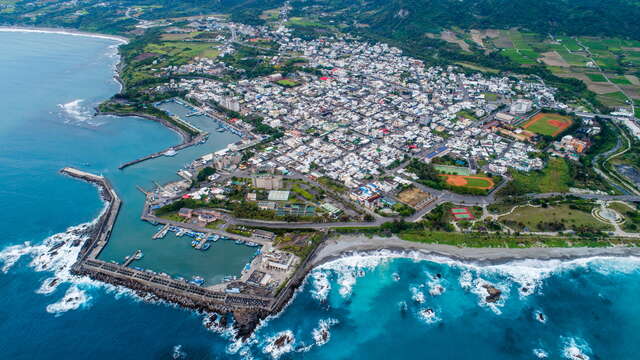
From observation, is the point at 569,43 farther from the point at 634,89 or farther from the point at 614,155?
the point at 614,155

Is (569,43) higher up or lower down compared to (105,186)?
higher up

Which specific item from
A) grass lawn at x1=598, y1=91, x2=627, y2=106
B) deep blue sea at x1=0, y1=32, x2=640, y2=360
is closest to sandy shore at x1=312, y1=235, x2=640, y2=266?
deep blue sea at x1=0, y1=32, x2=640, y2=360

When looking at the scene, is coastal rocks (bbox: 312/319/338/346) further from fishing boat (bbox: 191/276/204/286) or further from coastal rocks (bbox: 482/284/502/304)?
coastal rocks (bbox: 482/284/502/304)

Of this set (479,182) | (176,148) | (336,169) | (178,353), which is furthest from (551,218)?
(176,148)

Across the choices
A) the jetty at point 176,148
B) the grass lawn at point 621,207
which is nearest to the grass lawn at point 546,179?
the grass lawn at point 621,207

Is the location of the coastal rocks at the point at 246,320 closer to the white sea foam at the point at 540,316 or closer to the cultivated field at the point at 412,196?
the cultivated field at the point at 412,196

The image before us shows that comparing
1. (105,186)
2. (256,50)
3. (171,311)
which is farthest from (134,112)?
(171,311)
